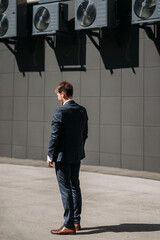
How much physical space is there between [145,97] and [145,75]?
0.63 metres

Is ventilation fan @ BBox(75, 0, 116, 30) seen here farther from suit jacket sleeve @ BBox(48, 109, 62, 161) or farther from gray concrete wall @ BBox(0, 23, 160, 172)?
suit jacket sleeve @ BBox(48, 109, 62, 161)

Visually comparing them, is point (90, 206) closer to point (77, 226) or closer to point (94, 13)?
point (77, 226)

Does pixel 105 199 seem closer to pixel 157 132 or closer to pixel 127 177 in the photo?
pixel 127 177

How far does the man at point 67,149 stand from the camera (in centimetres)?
679

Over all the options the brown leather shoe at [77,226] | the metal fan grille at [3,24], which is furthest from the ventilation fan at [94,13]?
the brown leather shoe at [77,226]

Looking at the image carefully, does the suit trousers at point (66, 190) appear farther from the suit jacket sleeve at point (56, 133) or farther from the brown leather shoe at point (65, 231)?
the suit jacket sleeve at point (56, 133)

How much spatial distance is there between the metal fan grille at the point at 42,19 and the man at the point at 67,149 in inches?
359

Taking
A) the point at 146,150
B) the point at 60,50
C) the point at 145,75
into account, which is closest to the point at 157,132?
the point at 146,150

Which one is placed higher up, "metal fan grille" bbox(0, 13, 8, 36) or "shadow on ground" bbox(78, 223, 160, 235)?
"metal fan grille" bbox(0, 13, 8, 36)

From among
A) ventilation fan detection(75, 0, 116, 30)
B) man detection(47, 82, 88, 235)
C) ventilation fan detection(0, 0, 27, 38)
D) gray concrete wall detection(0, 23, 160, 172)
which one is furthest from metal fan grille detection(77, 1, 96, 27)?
man detection(47, 82, 88, 235)

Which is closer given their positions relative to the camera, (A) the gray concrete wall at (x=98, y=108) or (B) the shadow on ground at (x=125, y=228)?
(B) the shadow on ground at (x=125, y=228)

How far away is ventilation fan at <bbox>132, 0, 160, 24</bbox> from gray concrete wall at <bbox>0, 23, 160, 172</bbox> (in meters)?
0.66

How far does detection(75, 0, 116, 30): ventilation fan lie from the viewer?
1423 centimetres

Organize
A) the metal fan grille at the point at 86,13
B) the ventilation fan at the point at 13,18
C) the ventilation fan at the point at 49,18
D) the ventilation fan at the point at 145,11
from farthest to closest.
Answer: the ventilation fan at the point at 13,18, the ventilation fan at the point at 49,18, the metal fan grille at the point at 86,13, the ventilation fan at the point at 145,11
